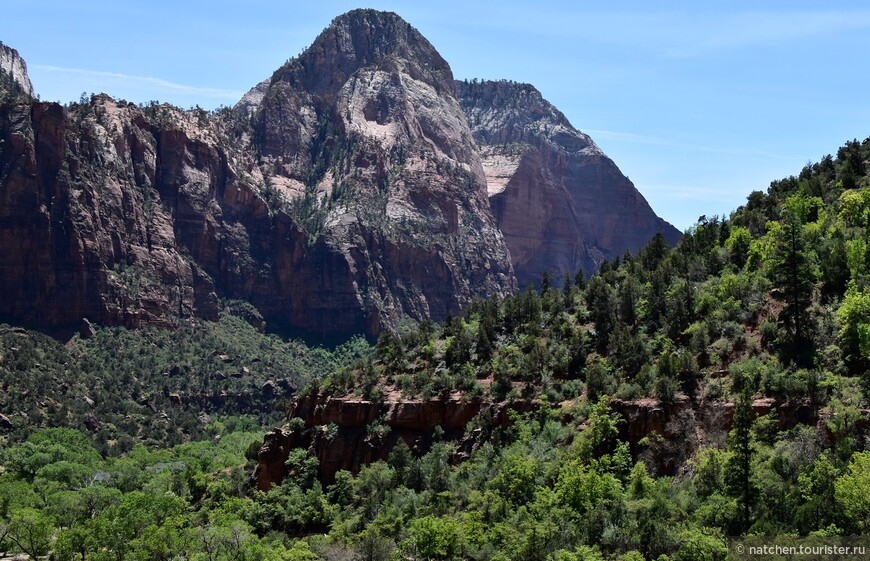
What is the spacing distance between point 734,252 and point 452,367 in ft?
93.0

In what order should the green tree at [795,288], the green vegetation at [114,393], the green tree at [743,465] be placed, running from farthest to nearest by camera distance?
1. the green vegetation at [114,393]
2. the green tree at [795,288]
3. the green tree at [743,465]

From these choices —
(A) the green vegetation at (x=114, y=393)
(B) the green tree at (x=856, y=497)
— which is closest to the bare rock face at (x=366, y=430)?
(B) the green tree at (x=856, y=497)

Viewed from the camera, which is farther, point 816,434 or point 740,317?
point 740,317

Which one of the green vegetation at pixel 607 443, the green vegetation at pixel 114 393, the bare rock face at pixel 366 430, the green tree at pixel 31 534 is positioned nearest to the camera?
the green vegetation at pixel 607 443

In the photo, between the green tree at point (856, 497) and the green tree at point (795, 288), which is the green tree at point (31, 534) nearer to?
the green tree at point (795, 288)

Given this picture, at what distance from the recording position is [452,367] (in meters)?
104

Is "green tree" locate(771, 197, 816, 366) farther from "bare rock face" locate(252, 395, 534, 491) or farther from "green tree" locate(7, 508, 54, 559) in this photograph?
"green tree" locate(7, 508, 54, 559)

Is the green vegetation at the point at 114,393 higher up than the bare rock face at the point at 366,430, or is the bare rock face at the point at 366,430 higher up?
the bare rock face at the point at 366,430

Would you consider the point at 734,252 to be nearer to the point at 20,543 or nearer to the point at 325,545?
the point at 325,545

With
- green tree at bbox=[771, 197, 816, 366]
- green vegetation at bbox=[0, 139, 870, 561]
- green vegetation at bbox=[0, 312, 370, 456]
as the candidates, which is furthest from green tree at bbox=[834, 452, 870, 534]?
green vegetation at bbox=[0, 312, 370, 456]

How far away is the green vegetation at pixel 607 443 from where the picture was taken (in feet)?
228

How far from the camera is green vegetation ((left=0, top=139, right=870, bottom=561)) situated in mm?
69562

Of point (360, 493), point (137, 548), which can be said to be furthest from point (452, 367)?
point (137, 548)

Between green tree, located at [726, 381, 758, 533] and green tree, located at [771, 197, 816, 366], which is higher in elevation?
green tree, located at [771, 197, 816, 366]
